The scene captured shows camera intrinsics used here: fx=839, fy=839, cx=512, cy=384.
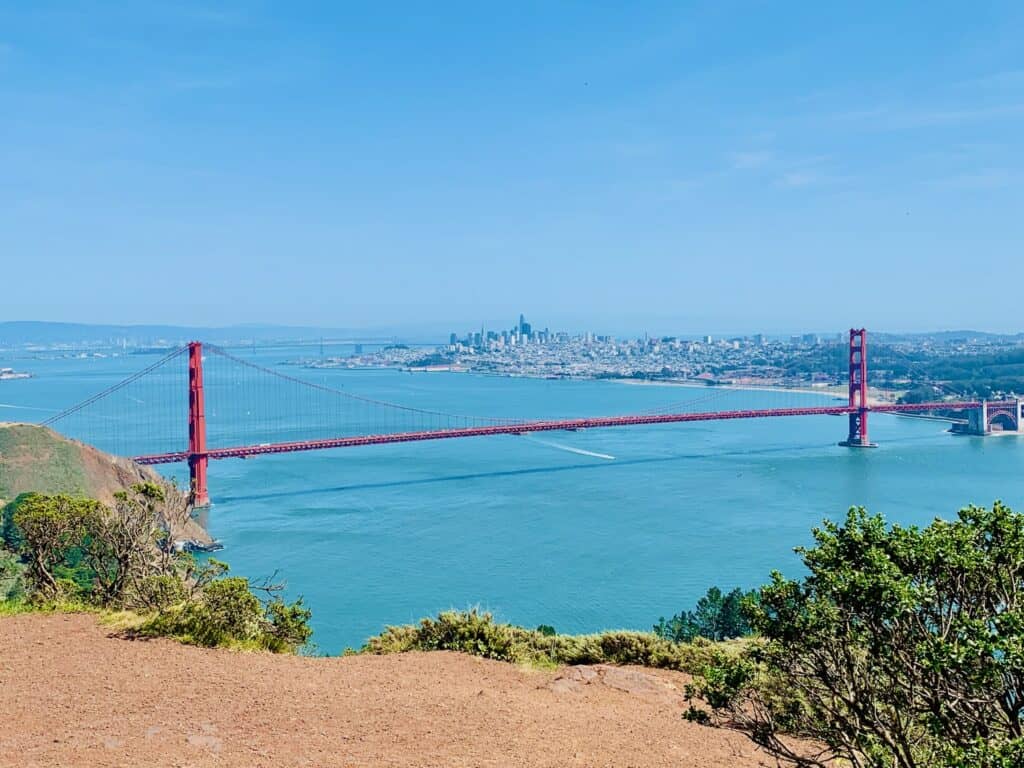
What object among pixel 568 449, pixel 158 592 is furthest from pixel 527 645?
pixel 568 449

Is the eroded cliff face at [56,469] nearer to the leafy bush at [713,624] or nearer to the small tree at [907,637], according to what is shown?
the leafy bush at [713,624]

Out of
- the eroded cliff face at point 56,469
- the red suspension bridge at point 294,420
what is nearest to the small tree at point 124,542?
the eroded cliff face at point 56,469

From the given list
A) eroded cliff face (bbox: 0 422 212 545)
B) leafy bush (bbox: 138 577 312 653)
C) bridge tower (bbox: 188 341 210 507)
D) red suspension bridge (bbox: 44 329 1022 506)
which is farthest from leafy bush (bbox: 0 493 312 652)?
bridge tower (bbox: 188 341 210 507)

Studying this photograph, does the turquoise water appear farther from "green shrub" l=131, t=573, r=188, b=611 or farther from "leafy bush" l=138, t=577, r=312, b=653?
"leafy bush" l=138, t=577, r=312, b=653

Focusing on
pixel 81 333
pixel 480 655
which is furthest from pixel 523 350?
pixel 480 655

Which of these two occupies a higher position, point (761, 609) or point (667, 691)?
point (761, 609)

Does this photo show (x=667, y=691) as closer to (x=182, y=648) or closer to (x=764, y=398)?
(x=182, y=648)
